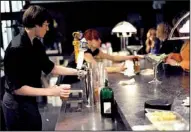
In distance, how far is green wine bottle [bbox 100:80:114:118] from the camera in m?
2.21

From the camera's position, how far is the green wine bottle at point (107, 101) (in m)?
2.21

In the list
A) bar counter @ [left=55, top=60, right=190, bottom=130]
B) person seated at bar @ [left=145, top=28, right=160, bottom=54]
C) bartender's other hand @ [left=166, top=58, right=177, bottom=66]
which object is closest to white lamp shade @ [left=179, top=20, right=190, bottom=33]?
bar counter @ [left=55, top=60, right=190, bottom=130]

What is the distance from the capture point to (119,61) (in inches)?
169

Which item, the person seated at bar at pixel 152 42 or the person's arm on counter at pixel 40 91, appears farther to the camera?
the person seated at bar at pixel 152 42

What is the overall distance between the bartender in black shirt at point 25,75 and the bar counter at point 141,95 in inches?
13.3

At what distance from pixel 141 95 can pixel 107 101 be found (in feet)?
1.11

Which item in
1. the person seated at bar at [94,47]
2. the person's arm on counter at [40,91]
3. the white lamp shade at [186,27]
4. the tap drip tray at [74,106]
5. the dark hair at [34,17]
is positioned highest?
the dark hair at [34,17]

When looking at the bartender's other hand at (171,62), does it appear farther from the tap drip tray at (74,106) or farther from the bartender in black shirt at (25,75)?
the bartender in black shirt at (25,75)

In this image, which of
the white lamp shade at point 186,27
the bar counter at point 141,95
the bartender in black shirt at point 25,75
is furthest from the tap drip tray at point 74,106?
the white lamp shade at point 186,27

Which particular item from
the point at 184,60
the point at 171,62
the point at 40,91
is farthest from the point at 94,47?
the point at 40,91

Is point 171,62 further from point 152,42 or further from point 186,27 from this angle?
point 152,42

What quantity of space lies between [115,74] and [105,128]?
4.65 ft

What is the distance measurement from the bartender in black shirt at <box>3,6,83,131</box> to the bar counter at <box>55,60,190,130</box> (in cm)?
34

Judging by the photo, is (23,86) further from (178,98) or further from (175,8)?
(175,8)
